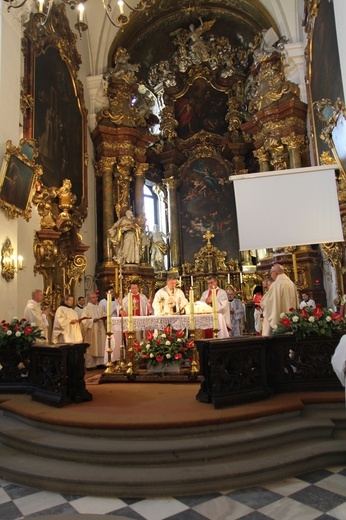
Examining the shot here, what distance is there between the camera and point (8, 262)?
25.5 feet

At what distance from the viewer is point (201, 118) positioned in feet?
54.8

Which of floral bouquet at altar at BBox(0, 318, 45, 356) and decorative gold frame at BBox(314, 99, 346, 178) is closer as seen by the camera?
floral bouquet at altar at BBox(0, 318, 45, 356)

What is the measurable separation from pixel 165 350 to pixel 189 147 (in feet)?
36.6

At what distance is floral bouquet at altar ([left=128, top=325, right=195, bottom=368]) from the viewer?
22.2 ft

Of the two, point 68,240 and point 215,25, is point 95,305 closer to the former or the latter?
point 68,240

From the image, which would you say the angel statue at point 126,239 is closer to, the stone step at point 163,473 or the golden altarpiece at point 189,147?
the golden altarpiece at point 189,147

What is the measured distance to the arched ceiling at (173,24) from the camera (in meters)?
15.3

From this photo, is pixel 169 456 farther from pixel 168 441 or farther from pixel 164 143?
pixel 164 143

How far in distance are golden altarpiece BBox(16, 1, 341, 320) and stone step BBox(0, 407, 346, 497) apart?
647cm

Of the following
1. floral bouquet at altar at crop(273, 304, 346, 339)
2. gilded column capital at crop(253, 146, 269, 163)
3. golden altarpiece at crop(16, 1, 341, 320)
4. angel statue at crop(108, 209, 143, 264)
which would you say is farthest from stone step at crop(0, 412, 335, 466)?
gilded column capital at crop(253, 146, 269, 163)

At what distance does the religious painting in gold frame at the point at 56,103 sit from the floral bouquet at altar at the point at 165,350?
5.37m

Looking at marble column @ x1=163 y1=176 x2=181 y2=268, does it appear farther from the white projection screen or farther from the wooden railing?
the wooden railing

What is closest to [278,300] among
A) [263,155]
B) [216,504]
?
[216,504]

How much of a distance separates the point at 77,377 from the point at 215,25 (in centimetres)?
1539
